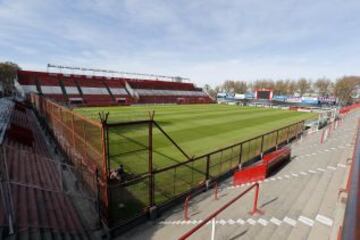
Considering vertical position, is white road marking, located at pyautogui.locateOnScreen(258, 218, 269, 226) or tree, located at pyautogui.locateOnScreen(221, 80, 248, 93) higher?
tree, located at pyautogui.locateOnScreen(221, 80, 248, 93)

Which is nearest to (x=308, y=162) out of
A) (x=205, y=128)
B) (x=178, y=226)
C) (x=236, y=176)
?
(x=236, y=176)

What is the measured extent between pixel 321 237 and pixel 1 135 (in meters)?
15.8

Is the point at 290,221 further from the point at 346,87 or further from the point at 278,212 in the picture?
the point at 346,87

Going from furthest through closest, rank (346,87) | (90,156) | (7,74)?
(346,87)
(7,74)
(90,156)

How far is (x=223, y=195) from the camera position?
9.01m

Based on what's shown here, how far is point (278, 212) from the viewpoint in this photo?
6293 millimetres

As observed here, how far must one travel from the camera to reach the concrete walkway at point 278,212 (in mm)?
5301

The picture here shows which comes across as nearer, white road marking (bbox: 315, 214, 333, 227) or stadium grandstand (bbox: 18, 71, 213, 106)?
white road marking (bbox: 315, 214, 333, 227)

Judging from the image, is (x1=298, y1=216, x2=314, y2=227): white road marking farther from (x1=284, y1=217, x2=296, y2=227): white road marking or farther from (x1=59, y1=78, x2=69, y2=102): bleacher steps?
Result: (x1=59, y1=78, x2=69, y2=102): bleacher steps

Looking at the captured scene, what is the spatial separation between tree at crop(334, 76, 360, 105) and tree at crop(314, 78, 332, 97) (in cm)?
622

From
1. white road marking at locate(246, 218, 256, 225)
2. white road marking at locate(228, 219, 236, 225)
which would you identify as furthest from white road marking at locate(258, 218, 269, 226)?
white road marking at locate(228, 219, 236, 225)

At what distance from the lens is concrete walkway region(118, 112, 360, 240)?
5.30m

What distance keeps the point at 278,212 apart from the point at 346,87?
111498 millimetres

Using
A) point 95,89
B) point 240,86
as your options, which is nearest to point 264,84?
point 240,86
